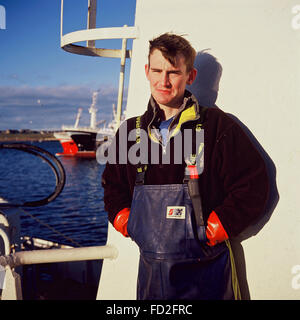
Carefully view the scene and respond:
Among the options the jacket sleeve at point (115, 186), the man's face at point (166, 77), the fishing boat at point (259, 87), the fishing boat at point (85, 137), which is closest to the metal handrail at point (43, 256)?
the fishing boat at point (259, 87)

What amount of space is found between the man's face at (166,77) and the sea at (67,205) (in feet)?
12.7

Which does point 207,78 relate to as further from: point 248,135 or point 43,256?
point 43,256

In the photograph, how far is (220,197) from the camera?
201cm

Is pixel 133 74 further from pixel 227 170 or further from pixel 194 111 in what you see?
pixel 227 170

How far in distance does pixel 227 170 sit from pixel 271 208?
44 centimetres

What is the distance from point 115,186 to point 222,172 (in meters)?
0.71

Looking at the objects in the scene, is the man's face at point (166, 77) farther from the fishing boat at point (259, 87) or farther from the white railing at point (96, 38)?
the white railing at point (96, 38)

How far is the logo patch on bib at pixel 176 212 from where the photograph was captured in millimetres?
1830

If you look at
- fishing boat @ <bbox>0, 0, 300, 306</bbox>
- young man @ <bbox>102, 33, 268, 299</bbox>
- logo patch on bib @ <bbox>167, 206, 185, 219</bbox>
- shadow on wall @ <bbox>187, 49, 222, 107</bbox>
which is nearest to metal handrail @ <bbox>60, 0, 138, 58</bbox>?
fishing boat @ <bbox>0, 0, 300, 306</bbox>

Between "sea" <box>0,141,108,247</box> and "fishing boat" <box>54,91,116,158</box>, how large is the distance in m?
3.44

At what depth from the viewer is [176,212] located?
1.83 meters

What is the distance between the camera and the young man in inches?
72.2

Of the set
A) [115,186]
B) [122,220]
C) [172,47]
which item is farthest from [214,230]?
[172,47]
